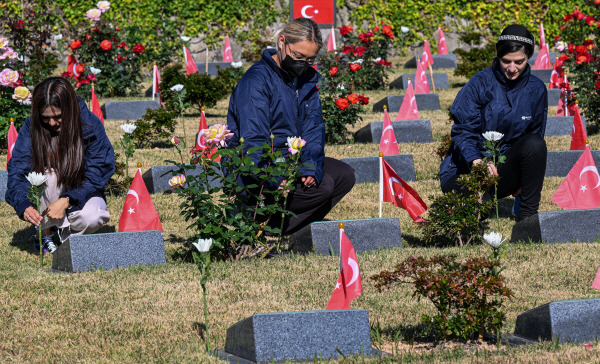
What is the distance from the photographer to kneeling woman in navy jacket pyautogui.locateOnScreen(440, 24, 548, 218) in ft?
22.3

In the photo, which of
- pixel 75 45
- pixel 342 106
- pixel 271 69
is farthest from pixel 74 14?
pixel 271 69

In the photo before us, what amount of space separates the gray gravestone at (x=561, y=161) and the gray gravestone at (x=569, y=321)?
4747 mm

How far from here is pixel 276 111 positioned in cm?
628

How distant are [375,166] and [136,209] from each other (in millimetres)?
3003

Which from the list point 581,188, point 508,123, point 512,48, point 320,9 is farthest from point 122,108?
point 581,188

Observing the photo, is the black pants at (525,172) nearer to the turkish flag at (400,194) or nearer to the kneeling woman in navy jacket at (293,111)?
the turkish flag at (400,194)

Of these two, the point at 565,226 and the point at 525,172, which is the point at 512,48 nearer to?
the point at 525,172

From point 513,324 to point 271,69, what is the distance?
2523mm

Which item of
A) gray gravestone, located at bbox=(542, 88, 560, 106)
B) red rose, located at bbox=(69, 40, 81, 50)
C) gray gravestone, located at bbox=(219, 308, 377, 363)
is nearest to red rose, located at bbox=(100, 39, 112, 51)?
red rose, located at bbox=(69, 40, 81, 50)

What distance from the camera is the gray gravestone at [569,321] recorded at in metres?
4.27

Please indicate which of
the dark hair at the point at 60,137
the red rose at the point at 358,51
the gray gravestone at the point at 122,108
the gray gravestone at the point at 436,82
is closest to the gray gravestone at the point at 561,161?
the dark hair at the point at 60,137

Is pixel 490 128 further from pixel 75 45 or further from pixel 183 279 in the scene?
pixel 75 45

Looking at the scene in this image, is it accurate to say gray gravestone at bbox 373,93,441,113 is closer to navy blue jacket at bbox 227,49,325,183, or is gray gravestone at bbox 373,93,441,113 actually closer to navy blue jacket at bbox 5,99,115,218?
navy blue jacket at bbox 227,49,325,183

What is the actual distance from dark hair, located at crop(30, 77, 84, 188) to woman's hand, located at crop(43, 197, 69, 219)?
0.21 m
